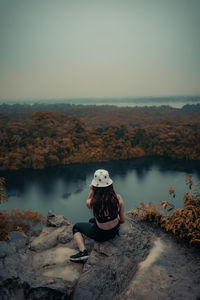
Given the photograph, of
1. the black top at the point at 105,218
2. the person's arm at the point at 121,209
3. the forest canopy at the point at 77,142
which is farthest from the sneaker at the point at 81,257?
the forest canopy at the point at 77,142

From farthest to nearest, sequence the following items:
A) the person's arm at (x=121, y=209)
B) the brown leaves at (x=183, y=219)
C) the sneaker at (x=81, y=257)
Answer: the brown leaves at (x=183, y=219)
the sneaker at (x=81, y=257)
the person's arm at (x=121, y=209)

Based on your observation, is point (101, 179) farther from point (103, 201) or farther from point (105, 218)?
point (105, 218)

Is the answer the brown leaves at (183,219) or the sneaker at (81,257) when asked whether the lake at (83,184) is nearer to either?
the brown leaves at (183,219)

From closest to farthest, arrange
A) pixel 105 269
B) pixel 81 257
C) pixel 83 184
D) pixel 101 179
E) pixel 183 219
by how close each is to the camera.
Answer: pixel 101 179
pixel 105 269
pixel 81 257
pixel 183 219
pixel 83 184

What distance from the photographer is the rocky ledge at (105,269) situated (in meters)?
3.10

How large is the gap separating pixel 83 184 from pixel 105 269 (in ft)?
64.3

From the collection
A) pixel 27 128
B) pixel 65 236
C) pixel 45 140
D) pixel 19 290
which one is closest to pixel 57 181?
pixel 45 140

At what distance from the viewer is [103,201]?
132 inches

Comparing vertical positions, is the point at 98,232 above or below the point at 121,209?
below

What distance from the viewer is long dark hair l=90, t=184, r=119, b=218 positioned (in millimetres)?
3355

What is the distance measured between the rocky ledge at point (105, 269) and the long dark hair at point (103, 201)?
0.72 metres

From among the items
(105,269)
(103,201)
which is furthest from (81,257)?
(103,201)

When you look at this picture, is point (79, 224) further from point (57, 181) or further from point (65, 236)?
point (57, 181)

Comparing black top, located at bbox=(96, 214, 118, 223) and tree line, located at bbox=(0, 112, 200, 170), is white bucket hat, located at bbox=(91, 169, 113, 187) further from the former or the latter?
tree line, located at bbox=(0, 112, 200, 170)
